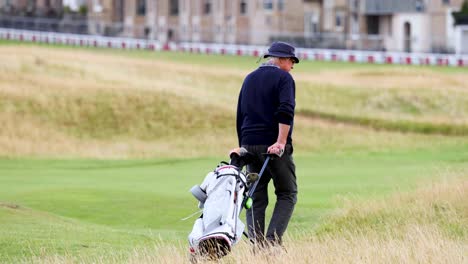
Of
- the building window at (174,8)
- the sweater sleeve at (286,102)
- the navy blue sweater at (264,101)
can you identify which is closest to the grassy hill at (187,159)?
the navy blue sweater at (264,101)

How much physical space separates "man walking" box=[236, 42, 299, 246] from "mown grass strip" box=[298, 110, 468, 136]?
101ft

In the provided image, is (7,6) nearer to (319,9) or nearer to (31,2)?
(31,2)

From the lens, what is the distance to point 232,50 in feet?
335

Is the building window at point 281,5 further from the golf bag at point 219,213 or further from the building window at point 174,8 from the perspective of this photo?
the golf bag at point 219,213

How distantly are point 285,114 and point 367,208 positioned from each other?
13.4 feet

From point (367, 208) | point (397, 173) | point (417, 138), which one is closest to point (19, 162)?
point (397, 173)

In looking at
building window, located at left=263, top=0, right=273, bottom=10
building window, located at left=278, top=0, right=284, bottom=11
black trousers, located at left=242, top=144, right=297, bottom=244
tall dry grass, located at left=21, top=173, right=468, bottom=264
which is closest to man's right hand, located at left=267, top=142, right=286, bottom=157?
black trousers, located at left=242, top=144, right=297, bottom=244

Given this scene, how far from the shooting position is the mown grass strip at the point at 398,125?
146 feet

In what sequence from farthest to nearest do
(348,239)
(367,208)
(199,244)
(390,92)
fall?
(390,92) < (367,208) < (348,239) < (199,244)

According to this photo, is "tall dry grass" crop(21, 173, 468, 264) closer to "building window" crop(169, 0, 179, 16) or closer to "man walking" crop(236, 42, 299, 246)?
"man walking" crop(236, 42, 299, 246)

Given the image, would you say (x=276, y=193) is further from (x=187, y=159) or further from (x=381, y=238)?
(x=187, y=159)

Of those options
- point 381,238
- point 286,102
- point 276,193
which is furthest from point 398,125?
point 286,102

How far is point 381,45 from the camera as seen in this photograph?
107 m

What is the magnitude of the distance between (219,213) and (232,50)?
89829 mm
